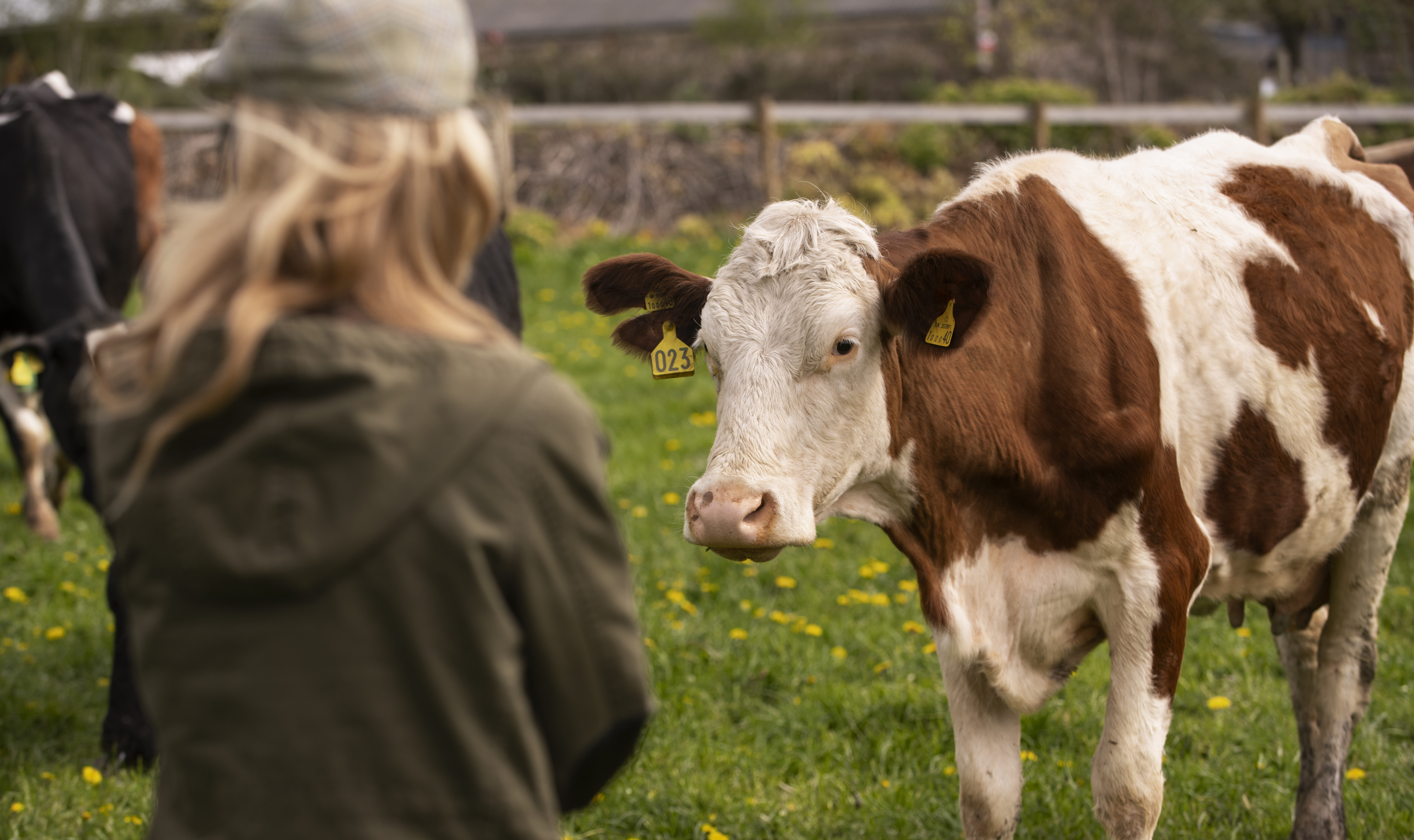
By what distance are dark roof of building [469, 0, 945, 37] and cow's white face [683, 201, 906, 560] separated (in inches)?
1067

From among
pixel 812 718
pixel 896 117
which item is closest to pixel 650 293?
pixel 812 718

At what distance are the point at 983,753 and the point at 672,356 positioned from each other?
1.38m

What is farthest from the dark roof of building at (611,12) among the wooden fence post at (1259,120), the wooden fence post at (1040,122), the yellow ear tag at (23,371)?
the yellow ear tag at (23,371)

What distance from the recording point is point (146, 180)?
5434mm

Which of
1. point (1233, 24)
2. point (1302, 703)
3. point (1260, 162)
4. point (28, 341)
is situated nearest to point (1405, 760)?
point (1302, 703)

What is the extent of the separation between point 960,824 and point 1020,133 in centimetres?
1302

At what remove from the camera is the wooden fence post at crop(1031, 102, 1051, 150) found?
555 inches

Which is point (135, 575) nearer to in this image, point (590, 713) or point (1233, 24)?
point (590, 713)

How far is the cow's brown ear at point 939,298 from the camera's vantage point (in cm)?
282

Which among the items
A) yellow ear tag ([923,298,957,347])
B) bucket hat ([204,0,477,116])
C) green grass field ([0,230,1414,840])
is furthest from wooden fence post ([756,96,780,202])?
bucket hat ([204,0,477,116])

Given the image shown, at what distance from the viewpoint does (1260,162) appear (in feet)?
12.3

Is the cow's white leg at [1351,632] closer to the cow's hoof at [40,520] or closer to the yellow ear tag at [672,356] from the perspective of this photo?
the yellow ear tag at [672,356]

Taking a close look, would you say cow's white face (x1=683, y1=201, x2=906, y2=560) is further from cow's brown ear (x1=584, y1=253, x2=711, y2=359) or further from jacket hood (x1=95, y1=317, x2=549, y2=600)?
jacket hood (x1=95, y1=317, x2=549, y2=600)

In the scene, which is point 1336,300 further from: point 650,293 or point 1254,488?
point 650,293
